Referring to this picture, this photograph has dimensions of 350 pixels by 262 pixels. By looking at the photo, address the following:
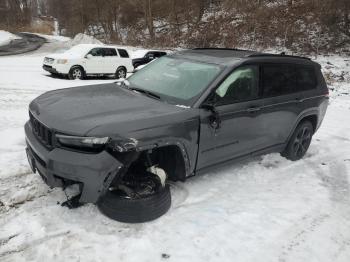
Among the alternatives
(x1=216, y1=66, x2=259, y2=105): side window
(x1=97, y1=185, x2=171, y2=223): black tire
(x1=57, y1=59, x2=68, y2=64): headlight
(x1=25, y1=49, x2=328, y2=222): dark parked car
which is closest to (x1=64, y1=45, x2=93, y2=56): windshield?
(x1=57, y1=59, x2=68, y2=64): headlight

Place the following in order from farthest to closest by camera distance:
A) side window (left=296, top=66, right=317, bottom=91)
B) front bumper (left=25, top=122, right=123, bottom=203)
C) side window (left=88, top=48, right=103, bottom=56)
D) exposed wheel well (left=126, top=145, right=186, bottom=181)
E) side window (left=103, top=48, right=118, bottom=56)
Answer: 1. side window (left=103, top=48, right=118, bottom=56)
2. side window (left=88, top=48, right=103, bottom=56)
3. side window (left=296, top=66, right=317, bottom=91)
4. exposed wheel well (left=126, top=145, right=186, bottom=181)
5. front bumper (left=25, top=122, right=123, bottom=203)

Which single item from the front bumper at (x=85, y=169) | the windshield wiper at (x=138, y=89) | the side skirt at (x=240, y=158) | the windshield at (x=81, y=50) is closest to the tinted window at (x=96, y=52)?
the windshield at (x=81, y=50)

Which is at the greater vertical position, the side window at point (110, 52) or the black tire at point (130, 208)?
the black tire at point (130, 208)

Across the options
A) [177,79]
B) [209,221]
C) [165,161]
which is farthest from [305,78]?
[209,221]

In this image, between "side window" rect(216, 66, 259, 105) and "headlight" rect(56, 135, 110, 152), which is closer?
"headlight" rect(56, 135, 110, 152)

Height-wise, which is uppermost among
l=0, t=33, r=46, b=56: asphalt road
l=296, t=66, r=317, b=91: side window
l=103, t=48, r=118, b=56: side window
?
l=296, t=66, r=317, b=91: side window

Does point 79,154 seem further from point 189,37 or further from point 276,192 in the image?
point 189,37

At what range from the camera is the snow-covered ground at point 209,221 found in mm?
3539

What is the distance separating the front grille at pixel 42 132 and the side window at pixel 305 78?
12.3 feet

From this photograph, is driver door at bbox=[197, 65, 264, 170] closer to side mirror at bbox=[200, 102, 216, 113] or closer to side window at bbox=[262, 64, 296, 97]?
side mirror at bbox=[200, 102, 216, 113]

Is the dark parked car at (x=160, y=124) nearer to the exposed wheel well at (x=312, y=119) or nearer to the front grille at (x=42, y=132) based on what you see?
the front grille at (x=42, y=132)

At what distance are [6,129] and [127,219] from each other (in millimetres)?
3932

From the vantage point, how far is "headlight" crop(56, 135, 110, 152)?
11.6 ft

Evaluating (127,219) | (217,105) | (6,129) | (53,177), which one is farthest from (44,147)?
(6,129)
